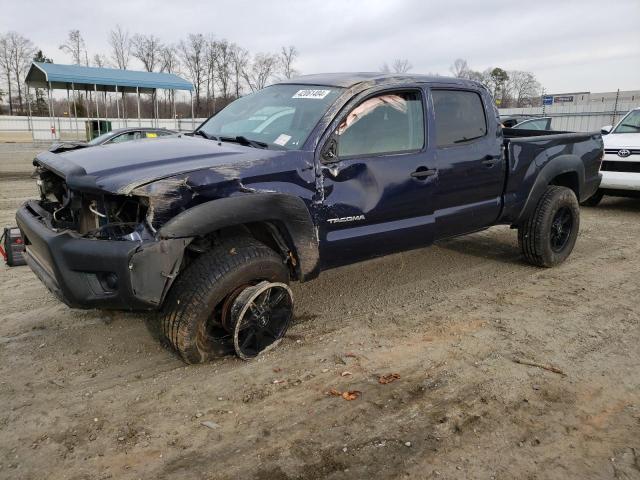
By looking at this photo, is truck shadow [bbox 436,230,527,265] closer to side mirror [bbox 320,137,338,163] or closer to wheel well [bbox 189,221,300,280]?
side mirror [bbox 320,137,338,163]

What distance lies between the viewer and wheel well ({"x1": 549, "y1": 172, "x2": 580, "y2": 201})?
19.3ft

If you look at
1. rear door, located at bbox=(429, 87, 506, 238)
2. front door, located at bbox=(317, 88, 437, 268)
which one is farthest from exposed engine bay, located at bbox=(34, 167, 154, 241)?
rear door, located at bbox=(429, 87, 506, 238)

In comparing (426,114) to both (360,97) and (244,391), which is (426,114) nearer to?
(360,97)

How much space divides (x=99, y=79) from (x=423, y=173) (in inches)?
1018

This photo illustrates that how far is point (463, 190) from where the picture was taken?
4613 millimetres

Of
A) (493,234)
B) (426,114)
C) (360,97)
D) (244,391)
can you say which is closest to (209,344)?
(244,391)

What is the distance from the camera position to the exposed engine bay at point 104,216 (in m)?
3.10

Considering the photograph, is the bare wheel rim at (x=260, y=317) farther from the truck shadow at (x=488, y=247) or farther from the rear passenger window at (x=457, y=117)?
the truck shadow at (x=488, y=247)

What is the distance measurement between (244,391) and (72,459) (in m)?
0.99

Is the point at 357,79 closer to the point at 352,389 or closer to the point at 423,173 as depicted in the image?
the point at 423,173

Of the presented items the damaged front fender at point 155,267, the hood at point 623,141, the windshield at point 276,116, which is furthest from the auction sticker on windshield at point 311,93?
the hood at point 623,141

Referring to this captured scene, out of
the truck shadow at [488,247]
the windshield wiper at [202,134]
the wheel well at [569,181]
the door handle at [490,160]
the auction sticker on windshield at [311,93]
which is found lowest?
the truck shadow at [488,247]

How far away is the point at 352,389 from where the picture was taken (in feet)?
10.6

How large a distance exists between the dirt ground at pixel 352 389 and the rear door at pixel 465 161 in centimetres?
76
